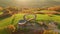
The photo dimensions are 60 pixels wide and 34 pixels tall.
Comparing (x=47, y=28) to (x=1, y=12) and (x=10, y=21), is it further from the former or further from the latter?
(x=1, y=12)

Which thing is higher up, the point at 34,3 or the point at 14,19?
the point at 34,3

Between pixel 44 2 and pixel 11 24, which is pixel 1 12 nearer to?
pixel 11 24

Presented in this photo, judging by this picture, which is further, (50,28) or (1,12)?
(1,12)

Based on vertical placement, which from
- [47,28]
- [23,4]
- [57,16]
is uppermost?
[23,4]

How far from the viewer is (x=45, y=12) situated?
1866mm

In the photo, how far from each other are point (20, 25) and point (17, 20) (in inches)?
3.1

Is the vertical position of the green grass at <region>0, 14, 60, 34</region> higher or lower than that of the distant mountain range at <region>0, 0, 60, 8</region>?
lower

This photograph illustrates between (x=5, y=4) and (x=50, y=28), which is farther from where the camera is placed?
(x=5, y=4)

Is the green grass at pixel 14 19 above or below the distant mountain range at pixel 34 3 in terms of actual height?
below

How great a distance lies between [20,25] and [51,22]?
0.40m

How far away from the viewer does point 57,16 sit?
1.83 metres

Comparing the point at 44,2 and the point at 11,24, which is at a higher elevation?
the point at 44,2

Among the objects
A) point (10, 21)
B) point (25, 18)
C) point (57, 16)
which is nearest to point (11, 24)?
point (10, 21)

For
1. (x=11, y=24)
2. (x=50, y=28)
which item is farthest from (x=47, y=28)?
(x=11, y=24)
